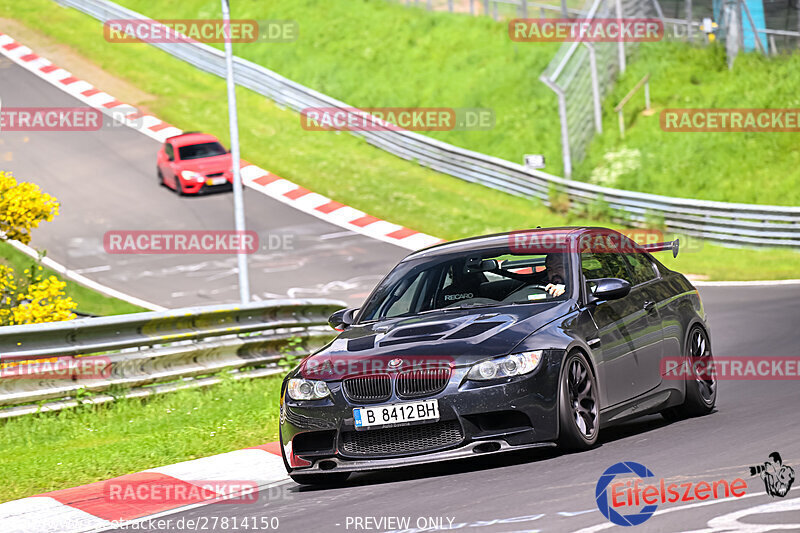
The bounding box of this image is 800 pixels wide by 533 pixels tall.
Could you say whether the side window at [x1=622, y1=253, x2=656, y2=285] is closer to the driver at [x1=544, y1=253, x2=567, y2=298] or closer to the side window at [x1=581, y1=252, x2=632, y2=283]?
the side window at [x1=581, y1=252, x2=632, y2=283]

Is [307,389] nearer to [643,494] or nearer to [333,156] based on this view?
[643,494]

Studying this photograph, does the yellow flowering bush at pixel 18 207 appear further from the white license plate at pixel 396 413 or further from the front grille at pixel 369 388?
the white license plate at pixel 396 413

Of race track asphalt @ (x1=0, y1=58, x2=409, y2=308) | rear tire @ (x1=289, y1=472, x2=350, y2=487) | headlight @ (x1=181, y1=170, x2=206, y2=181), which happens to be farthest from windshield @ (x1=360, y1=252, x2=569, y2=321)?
headlight @ (x1=181, y1=170, x2=206, y2=181)

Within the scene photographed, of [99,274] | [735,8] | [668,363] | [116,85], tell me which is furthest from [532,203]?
[668,363]

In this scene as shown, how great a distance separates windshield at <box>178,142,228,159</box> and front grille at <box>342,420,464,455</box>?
74.8 ft

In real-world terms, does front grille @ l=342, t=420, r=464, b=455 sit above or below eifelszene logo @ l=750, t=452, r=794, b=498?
below

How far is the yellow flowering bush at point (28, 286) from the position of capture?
580 inches

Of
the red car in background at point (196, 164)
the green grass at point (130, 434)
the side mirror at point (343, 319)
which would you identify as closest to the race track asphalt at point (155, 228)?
the red car in background at point (196, 164)

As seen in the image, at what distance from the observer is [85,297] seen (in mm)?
23891

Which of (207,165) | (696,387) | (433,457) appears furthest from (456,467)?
(207,165)

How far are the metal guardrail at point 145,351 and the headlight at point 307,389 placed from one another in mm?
4092

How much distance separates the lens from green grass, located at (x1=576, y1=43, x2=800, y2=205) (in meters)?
28.5

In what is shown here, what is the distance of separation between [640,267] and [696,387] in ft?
3.28

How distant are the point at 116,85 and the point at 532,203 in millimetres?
14683
